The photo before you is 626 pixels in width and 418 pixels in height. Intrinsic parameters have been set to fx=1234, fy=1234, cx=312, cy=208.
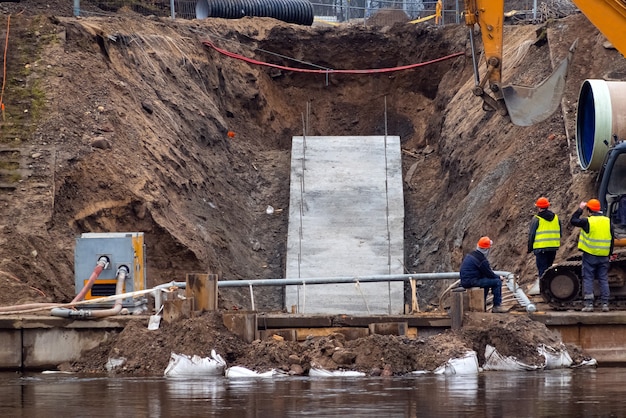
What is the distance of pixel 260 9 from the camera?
39438 millimetres

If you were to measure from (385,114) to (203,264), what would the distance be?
12.0m

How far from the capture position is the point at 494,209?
2553 centimetres

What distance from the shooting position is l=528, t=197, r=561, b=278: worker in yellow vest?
19.8 meters

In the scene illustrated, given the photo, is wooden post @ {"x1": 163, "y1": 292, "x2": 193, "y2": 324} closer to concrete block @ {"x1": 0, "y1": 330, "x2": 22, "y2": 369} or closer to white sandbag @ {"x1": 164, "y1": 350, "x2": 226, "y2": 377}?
white sandbag @ {"x1": 164, "y1": 350, "x2": 226, "y2": 377}

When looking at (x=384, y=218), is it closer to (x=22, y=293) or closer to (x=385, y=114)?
(x=385, y=114)

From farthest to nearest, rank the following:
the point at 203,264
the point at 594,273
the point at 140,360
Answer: the point at 203,264 → the point at 594,273 → the point at 140,360

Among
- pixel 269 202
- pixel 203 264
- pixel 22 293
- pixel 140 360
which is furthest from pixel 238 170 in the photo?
pixel 140 360

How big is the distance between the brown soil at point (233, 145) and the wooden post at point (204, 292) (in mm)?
538

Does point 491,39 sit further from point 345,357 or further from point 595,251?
point 345,357

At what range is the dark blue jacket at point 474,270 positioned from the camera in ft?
60.5

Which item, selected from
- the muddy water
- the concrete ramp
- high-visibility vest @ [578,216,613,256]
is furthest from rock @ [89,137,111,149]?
high-visibility vest @ [578,216,613,256]

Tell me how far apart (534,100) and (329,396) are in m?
8.19

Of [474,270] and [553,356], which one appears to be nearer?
[553,356]

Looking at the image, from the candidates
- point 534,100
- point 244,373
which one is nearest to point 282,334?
point 244,373
